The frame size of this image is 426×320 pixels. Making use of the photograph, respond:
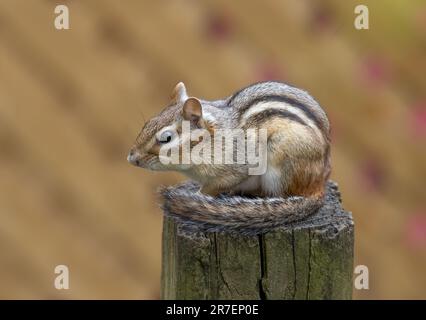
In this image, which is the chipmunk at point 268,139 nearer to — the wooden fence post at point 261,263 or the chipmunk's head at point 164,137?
the chipmunk's head at point 164,137

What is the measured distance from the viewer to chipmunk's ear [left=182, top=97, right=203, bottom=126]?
1758 millimetres

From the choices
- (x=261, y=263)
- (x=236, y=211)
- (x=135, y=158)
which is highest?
(x=135, y=158)

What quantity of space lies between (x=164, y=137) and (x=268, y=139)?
0.76 feet

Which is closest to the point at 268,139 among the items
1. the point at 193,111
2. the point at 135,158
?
the point at 193,111

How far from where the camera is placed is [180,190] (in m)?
1.93

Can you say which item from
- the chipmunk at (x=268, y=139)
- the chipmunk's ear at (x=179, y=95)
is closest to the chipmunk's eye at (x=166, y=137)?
the chipmunk at (x=268, y=139)

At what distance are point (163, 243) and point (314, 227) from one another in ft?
1.17

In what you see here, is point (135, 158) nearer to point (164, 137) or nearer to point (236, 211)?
point (164, 137)

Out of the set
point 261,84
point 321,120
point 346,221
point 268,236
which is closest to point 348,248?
point 346,221

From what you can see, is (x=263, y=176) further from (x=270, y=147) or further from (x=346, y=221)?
(x=346, y=221)

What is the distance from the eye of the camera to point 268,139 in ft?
5.96

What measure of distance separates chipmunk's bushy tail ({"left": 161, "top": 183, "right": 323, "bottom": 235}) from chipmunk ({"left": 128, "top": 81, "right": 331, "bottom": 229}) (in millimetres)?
24

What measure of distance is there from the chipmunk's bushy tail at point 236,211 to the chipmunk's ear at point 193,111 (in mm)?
163
